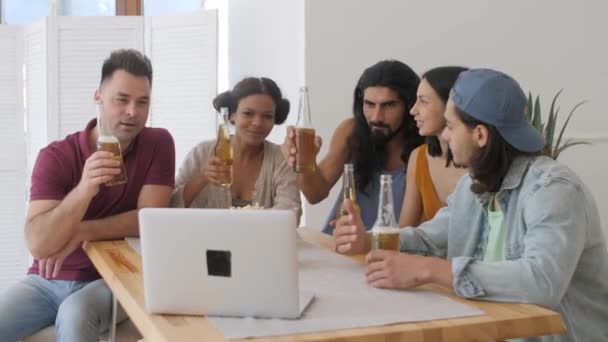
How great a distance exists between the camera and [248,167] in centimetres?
278

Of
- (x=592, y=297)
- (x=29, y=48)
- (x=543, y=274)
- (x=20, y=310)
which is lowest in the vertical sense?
(x=20, y=310)

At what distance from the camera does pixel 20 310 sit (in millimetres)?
2227

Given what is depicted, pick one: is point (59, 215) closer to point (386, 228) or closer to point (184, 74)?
point (386, 228)

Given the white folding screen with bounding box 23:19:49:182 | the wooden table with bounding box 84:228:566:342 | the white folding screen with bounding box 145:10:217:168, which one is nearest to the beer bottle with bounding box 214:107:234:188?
the wooden table with bounding box 84:228:566:342

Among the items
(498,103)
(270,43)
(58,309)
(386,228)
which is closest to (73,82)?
(270,43)

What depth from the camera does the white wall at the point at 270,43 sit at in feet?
13.5

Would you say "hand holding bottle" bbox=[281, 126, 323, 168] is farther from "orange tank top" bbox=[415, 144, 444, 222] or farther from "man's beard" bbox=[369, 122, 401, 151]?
"man's beard" bbox=[369, 122, 401, 151]

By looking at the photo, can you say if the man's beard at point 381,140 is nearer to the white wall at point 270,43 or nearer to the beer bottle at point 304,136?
the beer bottle at point 304,136

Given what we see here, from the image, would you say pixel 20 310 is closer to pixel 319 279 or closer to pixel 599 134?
pixel 319 279

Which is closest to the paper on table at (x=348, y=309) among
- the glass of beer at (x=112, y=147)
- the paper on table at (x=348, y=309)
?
the paper on table at (x=348, y=309)

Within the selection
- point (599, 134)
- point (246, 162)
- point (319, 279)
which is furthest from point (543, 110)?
point (319, 279)

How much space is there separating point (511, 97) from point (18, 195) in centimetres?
334

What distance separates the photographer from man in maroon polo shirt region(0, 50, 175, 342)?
216 centimetres

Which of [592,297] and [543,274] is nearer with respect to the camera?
[543,274]
